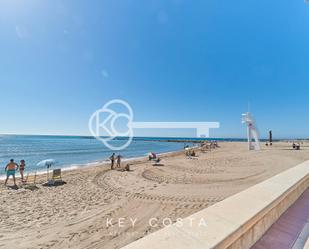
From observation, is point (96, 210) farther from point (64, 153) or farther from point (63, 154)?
point (64, 153)

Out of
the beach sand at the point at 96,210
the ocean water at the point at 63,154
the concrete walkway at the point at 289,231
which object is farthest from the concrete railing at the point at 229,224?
the ocean water at the point at 63,154

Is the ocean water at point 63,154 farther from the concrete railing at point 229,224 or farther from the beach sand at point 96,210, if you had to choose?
the concrete railing at point 229,224

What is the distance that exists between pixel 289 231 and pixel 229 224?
0.99 metres

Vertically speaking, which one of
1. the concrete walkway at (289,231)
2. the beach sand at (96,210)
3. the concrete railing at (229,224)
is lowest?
the beach sand at (96,210)

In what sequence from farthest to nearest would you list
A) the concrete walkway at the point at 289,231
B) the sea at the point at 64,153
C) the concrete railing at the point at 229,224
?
the sea at the point at 64,153, the concrete walkway at the point at 289,231, the concrete railing at the point at 229,224

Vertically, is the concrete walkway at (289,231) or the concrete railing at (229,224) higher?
the concrete railing at (229,224)

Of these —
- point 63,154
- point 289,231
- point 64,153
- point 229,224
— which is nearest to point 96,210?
point 289,231

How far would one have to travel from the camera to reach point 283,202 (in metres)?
2.41

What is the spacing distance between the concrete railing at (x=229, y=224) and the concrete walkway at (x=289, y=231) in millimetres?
48

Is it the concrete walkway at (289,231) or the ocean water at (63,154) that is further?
the ocean water at (63,154)

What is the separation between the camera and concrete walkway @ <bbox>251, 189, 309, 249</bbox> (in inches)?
70.3

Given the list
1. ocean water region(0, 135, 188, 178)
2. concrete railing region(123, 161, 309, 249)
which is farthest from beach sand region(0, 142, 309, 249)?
ocean water region(0, 135, 188, 178)

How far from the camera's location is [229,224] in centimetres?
152

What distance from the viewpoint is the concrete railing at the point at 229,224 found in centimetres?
130
